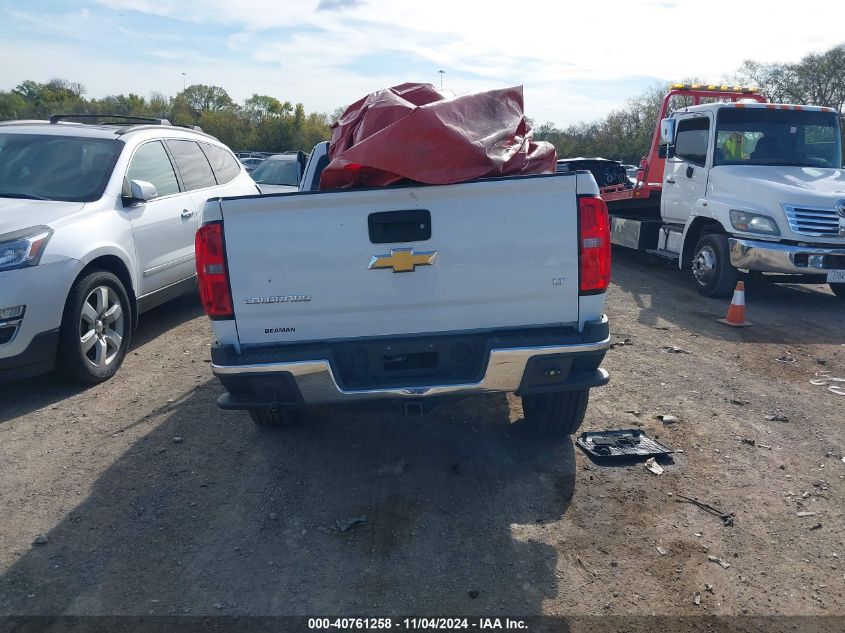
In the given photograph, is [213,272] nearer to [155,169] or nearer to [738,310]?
[155,169]

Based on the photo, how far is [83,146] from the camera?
612cm

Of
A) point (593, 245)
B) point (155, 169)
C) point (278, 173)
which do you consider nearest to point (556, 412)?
point (593, 245)

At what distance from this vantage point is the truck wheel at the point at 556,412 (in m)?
4.16

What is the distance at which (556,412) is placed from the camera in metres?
4.24

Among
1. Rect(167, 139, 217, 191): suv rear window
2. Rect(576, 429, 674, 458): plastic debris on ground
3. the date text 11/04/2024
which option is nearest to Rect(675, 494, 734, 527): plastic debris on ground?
Rect(576, 429, 674, 458): plastic debris on ground

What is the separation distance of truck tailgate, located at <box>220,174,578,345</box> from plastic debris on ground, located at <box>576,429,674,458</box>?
117cm

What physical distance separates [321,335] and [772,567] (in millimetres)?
2406

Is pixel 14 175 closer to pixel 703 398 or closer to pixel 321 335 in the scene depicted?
pixel 321 335

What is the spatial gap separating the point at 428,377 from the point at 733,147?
7015 millimetres

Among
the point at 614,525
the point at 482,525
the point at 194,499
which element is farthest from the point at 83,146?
the point at 614,525

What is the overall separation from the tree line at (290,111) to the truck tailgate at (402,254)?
10209mm

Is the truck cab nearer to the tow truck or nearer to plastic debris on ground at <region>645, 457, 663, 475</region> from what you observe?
the tow truck

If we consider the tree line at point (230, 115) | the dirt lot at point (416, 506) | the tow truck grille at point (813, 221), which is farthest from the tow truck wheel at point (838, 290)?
the tree line at point (230, 115)

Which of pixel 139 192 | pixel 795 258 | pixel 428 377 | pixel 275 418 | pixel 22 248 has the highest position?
pixel 139 192
